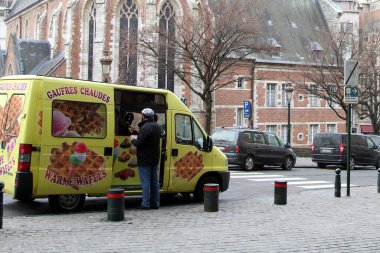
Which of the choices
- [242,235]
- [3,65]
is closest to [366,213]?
[242,235]

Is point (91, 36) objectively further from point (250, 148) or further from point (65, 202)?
point (65, 202)

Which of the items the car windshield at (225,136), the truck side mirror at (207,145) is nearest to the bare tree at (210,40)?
the car windshield at (225,136)

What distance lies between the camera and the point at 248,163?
20875 millimetres

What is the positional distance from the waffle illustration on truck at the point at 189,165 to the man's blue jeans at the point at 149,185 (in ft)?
2.89

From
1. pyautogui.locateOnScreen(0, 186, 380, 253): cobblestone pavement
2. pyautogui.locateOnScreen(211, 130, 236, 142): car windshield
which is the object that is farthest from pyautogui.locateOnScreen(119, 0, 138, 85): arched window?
pyautogui.locateOnScreen(0, 186, 380, 253): cobblestone pavement

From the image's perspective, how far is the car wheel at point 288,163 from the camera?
2223 cm

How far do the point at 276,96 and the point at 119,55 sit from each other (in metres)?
14.4

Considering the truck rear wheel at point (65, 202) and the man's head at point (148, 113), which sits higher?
the man's head at point (148, 113)

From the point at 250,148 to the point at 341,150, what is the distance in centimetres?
493

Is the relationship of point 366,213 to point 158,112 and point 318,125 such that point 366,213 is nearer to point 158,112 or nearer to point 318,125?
point 158,112

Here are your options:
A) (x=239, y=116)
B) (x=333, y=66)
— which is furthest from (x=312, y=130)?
(x=333, y=66)

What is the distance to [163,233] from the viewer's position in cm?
789

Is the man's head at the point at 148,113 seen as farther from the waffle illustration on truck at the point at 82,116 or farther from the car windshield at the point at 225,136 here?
the car windshield at the point at 225,136

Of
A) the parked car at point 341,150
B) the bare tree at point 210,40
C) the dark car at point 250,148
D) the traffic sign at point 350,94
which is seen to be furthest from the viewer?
the bare tree at point 210,40
